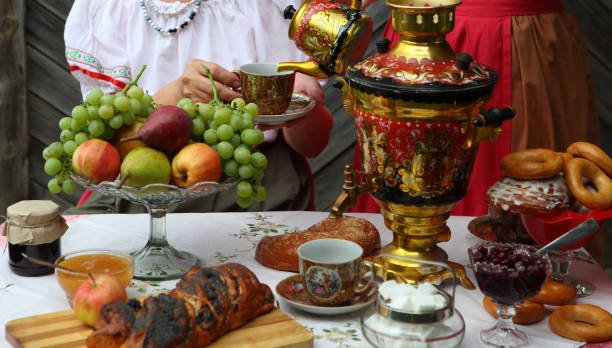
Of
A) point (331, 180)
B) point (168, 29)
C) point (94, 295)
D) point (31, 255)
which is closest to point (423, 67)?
point (94, 295)

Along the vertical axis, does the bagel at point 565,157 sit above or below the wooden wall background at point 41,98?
above

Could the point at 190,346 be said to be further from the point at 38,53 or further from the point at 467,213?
the point at 38,53

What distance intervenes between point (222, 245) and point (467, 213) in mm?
800

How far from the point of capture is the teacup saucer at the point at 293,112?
1.47 m

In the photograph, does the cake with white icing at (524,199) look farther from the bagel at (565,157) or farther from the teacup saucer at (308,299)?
the teacup saucer at (308,299)

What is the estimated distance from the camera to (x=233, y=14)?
79.3 inches

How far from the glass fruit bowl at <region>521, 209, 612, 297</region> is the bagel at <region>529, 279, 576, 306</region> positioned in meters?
0.07

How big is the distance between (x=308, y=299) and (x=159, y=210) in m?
0.34

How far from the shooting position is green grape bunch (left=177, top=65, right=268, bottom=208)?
48.4 inches

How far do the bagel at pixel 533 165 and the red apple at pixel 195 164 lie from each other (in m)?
0.52

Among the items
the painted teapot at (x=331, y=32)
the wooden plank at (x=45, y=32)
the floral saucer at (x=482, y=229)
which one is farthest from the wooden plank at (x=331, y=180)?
the painted teapot at (x=331, y=32)

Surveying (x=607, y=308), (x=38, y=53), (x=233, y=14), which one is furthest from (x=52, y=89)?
(x=607, y=308)

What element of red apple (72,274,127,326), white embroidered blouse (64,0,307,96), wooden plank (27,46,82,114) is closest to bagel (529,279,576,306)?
red apple (72,274,127,326)

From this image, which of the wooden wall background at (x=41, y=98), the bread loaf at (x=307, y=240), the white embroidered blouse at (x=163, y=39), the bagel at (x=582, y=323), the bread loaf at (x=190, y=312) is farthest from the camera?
the wooden wall background at (x=41, y=98)
